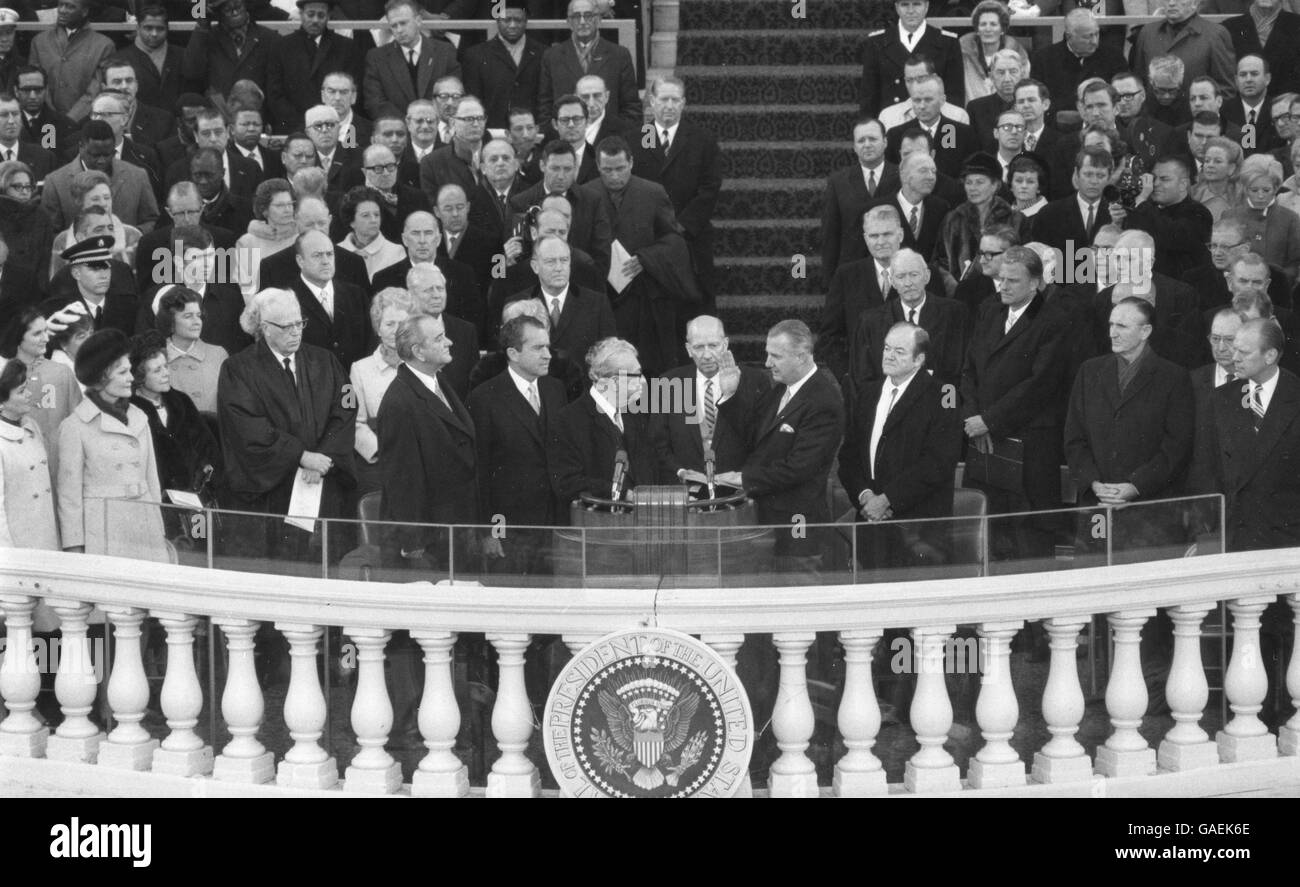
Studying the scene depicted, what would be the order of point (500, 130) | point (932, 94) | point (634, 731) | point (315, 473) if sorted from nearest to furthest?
point (634, 731)
point (315, 473)
point (932, 94)
point (500, 130)

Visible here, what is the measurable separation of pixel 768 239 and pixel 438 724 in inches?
323

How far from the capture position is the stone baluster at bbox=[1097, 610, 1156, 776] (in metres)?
5.88

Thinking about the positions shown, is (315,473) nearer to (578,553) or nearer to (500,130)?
(578,553)

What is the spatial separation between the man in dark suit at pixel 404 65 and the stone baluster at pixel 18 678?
7.97 metres

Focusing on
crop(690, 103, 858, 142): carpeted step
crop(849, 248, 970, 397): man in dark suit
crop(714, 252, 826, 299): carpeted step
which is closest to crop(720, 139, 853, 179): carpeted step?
crop(690, 103, 858, 142): carpeted step

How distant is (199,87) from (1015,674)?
30.6ft

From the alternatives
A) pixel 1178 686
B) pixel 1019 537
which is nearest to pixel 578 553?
pixel 1019 537

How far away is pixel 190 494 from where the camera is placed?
26.6 ft

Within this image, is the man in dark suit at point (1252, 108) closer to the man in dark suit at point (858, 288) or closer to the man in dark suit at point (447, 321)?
the man in dark suit at point (858, 288)

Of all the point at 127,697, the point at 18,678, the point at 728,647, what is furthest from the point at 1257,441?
the point at 18,678

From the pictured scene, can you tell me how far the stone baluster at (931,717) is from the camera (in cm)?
573

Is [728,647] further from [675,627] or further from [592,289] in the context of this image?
[592,289]

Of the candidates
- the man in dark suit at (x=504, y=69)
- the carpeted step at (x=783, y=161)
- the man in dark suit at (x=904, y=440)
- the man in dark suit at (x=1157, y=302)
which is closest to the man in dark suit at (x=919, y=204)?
the man in dark suit at (x=1157, y=302)

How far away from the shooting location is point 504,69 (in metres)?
13.7
